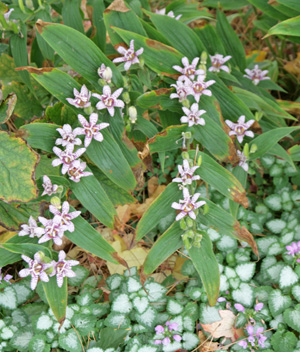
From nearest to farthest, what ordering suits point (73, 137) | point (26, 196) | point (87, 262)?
1. point (26, 196)
2. point (73, 137)
3. point (87, 262)

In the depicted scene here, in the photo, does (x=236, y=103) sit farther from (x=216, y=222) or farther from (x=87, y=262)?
(x=87, y=262)

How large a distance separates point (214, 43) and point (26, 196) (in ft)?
3.32

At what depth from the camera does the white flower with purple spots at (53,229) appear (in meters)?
1.20

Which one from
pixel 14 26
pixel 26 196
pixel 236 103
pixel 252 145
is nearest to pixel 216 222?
pixel 252 145

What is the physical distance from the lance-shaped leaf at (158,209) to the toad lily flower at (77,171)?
8.9 inches

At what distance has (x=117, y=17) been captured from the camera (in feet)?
4.67

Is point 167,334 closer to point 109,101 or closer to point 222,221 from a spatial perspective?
point 222,221

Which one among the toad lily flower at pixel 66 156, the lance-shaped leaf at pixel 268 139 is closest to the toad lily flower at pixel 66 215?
the toad lily flower at pixel 66 156

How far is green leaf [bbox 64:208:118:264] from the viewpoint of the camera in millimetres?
1245

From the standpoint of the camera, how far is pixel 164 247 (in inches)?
50.5

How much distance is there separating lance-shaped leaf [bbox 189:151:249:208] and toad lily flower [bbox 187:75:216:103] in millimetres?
216

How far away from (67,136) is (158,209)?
1.21 feet

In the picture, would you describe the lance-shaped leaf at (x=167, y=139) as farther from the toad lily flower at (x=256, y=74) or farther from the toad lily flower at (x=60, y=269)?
the toad lily flower at (x=256, y=74)

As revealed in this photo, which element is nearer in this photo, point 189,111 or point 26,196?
point 26,196
